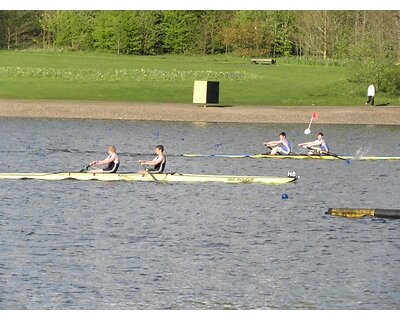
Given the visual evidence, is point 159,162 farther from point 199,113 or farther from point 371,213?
point 199,113

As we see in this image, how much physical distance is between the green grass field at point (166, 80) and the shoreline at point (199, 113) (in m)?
6.62

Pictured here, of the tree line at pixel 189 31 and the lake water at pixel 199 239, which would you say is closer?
the lake water at pixel 199 239

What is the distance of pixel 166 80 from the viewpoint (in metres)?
104

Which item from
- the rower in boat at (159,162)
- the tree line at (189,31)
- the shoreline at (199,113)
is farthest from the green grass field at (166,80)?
the rower in boat at (159,162)

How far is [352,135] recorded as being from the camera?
7156cm

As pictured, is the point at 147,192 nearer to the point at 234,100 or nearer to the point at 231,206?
the point at 231,206

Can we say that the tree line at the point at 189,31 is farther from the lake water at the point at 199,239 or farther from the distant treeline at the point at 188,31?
the lake water at the point at 199,239

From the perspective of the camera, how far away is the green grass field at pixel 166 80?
91188 millimetres

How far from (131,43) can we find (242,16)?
16.0 m

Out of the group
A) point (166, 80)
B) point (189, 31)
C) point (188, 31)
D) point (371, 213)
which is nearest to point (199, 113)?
point (166, 80)

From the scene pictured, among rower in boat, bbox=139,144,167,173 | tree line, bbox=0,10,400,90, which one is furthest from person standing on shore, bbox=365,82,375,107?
rower in boat, bbox=139,144,167,173

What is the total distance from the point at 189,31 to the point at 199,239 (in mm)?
107382

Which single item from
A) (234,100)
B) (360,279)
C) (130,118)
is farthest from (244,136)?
(360,279)

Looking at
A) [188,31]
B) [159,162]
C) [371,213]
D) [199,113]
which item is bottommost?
[199,113]
